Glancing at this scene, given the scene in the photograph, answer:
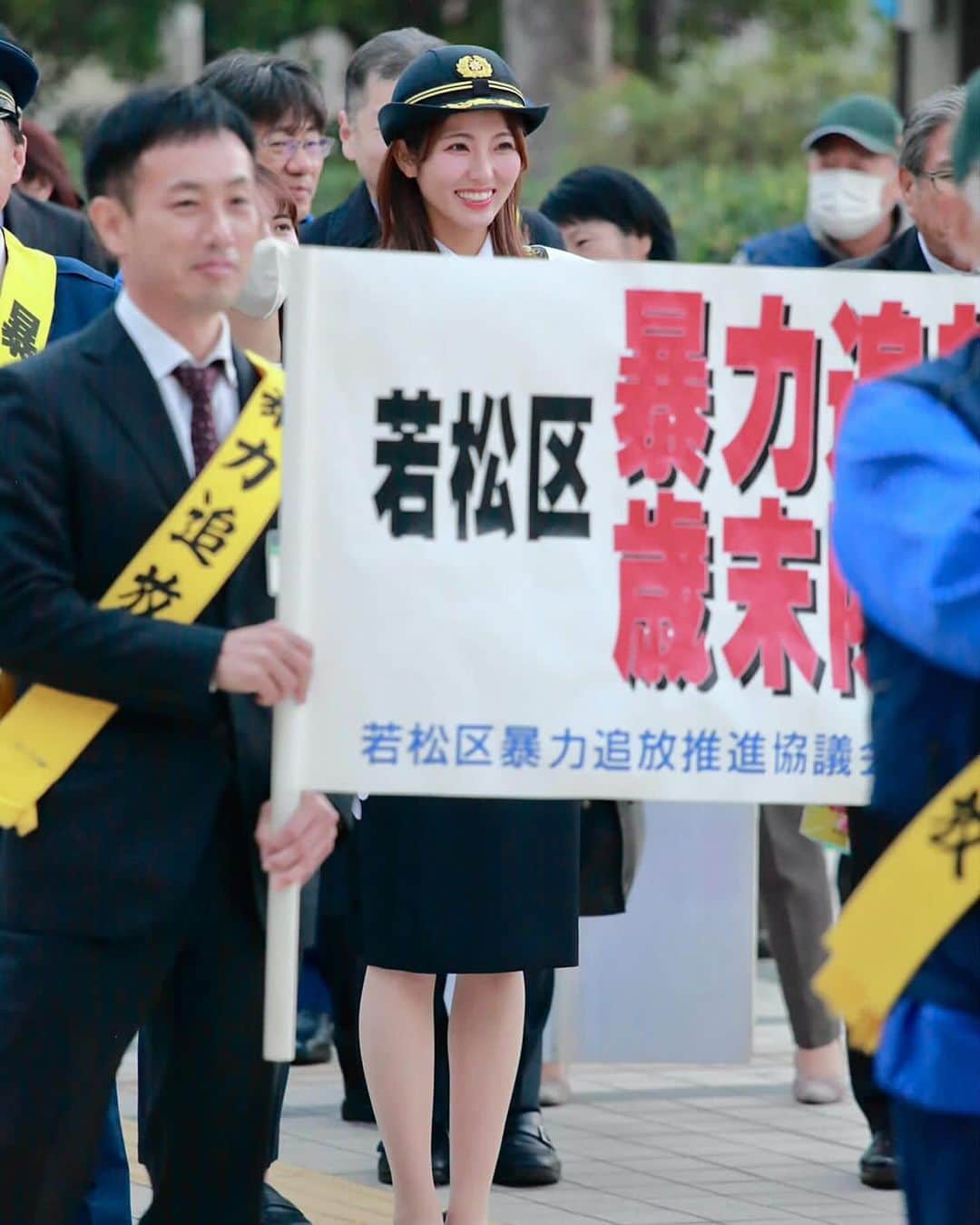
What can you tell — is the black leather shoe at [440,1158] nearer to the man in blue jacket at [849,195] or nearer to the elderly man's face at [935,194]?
the elderly man's face at [935,194]

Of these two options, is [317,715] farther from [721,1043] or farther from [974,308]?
[721,1043]

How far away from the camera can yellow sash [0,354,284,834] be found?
354 centimetres

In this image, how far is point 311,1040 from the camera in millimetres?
6781

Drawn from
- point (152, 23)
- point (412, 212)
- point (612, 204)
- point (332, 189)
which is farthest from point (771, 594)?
point (152, 23)

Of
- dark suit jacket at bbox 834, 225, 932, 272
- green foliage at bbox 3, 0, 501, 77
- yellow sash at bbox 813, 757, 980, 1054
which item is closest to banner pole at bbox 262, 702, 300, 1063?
yellow sash at bbox 813, 757, 980, 1054

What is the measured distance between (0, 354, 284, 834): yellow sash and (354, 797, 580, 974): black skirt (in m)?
1.23

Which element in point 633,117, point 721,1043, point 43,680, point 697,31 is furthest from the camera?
point 697,31

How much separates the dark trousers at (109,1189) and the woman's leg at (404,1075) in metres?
0.49

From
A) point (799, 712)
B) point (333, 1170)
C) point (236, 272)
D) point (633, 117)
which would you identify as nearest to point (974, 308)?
point (799, 712)

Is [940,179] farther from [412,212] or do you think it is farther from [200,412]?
[200,412]

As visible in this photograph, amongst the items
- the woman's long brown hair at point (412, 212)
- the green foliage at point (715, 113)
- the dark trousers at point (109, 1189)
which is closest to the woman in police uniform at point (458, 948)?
the woman's long brown hair at point (412, 212)

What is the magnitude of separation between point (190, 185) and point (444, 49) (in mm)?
1648

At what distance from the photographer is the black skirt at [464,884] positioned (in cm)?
470

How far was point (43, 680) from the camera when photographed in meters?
3.51
